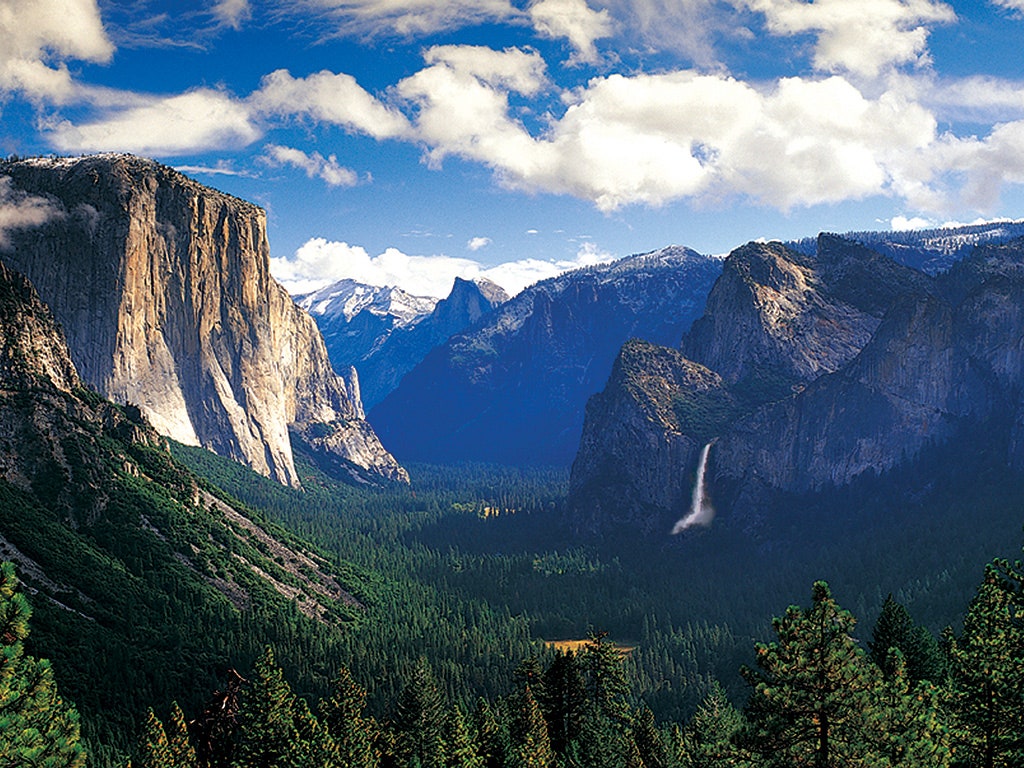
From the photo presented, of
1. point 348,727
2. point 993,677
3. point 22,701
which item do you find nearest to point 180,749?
point 348,727

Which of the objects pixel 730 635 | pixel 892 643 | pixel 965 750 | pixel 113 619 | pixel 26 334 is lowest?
pixel 730 635

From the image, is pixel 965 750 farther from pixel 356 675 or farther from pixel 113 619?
pixel 113 619

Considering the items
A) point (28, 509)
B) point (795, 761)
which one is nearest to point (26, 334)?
point (28, 509)

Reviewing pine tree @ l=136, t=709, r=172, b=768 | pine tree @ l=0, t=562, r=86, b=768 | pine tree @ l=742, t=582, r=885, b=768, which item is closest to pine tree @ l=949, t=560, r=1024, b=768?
pine tree @ l=742, t=582, r=885, b=768

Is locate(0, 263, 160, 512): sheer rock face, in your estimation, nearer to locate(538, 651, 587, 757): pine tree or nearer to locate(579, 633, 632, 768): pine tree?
locate(538, 651, 587, 757): pine tree

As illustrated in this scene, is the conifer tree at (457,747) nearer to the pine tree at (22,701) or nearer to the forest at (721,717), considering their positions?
the forest at (721,717)
